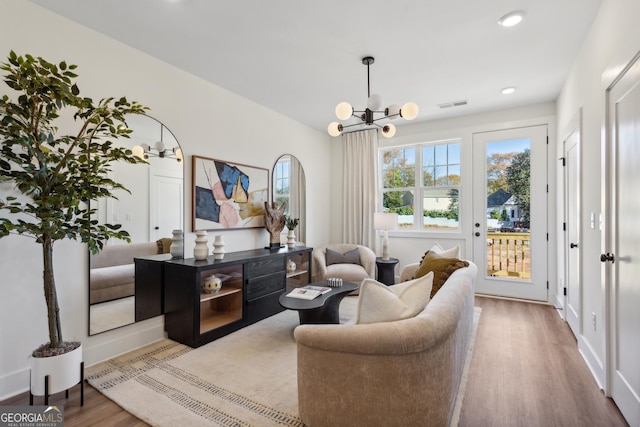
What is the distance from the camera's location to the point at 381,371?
56.4 inches

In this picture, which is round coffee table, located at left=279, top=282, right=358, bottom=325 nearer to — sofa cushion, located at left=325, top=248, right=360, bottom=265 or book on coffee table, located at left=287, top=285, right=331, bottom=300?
book on coffee table, located at left=287, top=285, right=331, bottom=300

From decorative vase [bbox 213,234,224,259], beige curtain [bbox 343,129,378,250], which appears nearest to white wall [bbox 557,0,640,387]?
beige curtain [bbox 343,129,378,250]

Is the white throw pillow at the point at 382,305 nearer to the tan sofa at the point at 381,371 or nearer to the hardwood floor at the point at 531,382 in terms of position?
the tan sofa at the point at 381,371

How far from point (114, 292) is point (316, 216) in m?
3.20

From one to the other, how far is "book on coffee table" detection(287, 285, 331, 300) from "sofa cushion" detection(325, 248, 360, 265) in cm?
150

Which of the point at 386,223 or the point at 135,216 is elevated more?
the point at 135,216

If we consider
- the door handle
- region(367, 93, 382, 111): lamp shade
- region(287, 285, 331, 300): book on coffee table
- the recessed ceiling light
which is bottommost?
region(287, 285, 331, 300): book on coffee table

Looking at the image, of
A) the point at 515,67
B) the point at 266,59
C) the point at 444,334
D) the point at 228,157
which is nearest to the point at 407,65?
the point at 515,67

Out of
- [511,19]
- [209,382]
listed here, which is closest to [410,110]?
[511,19]

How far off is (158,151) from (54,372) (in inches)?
74.4

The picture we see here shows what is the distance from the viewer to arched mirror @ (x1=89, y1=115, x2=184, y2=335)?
2512 mm

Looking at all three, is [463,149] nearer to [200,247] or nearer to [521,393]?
[521,393]

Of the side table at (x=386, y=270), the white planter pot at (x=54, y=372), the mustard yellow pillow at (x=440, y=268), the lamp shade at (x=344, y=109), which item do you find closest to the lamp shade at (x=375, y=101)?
the lamp shade at (x=344, y=109)

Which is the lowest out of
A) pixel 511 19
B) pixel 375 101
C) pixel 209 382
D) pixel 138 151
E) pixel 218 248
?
pixel 209 382
